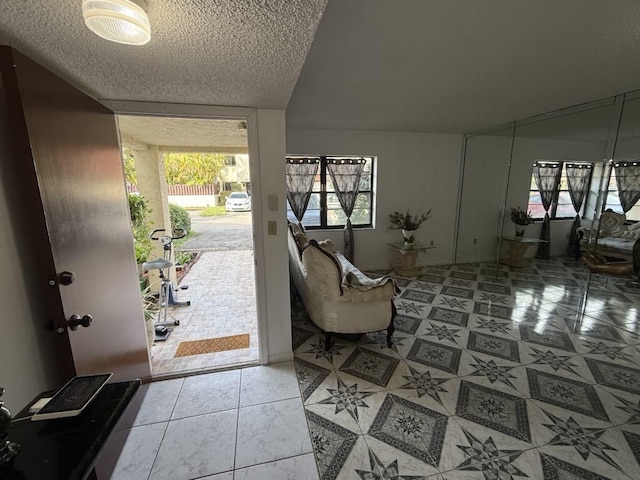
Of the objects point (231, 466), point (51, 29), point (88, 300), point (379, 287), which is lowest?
point (231, 466)

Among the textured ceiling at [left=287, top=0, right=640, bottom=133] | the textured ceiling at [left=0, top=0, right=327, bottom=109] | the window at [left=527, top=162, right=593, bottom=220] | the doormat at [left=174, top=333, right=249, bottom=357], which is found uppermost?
the textured ceiling at [left=287, top=0, right=640, bottom=133]

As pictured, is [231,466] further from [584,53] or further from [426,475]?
[584,53]

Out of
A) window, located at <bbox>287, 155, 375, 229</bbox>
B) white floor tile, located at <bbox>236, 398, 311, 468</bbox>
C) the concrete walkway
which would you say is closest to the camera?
white floor tile, located at <bbox>236, 398, 311, 468</bbox>

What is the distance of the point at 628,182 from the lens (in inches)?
110

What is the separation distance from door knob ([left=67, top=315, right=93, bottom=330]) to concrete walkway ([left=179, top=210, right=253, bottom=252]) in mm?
3464

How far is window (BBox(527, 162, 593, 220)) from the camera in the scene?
11.9 feet

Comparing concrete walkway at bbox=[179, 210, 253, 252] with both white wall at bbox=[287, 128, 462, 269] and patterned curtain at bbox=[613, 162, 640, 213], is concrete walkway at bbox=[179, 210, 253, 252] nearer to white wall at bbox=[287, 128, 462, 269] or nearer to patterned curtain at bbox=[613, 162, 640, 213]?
white wall at bbox=[287, 128, 462, 269]

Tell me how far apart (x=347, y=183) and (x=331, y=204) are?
0.44 metres

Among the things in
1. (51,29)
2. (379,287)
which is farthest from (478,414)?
(51,29)

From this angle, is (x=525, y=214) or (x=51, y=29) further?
(x=525, y=214)

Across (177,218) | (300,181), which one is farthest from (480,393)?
(177,218)

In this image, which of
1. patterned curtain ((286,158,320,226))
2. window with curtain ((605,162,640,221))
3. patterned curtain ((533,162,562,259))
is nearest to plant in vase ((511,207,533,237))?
patterned curtain ((533,162,562,259))

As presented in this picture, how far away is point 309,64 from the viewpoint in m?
1.92

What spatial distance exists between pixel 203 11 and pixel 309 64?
4.00 feet
